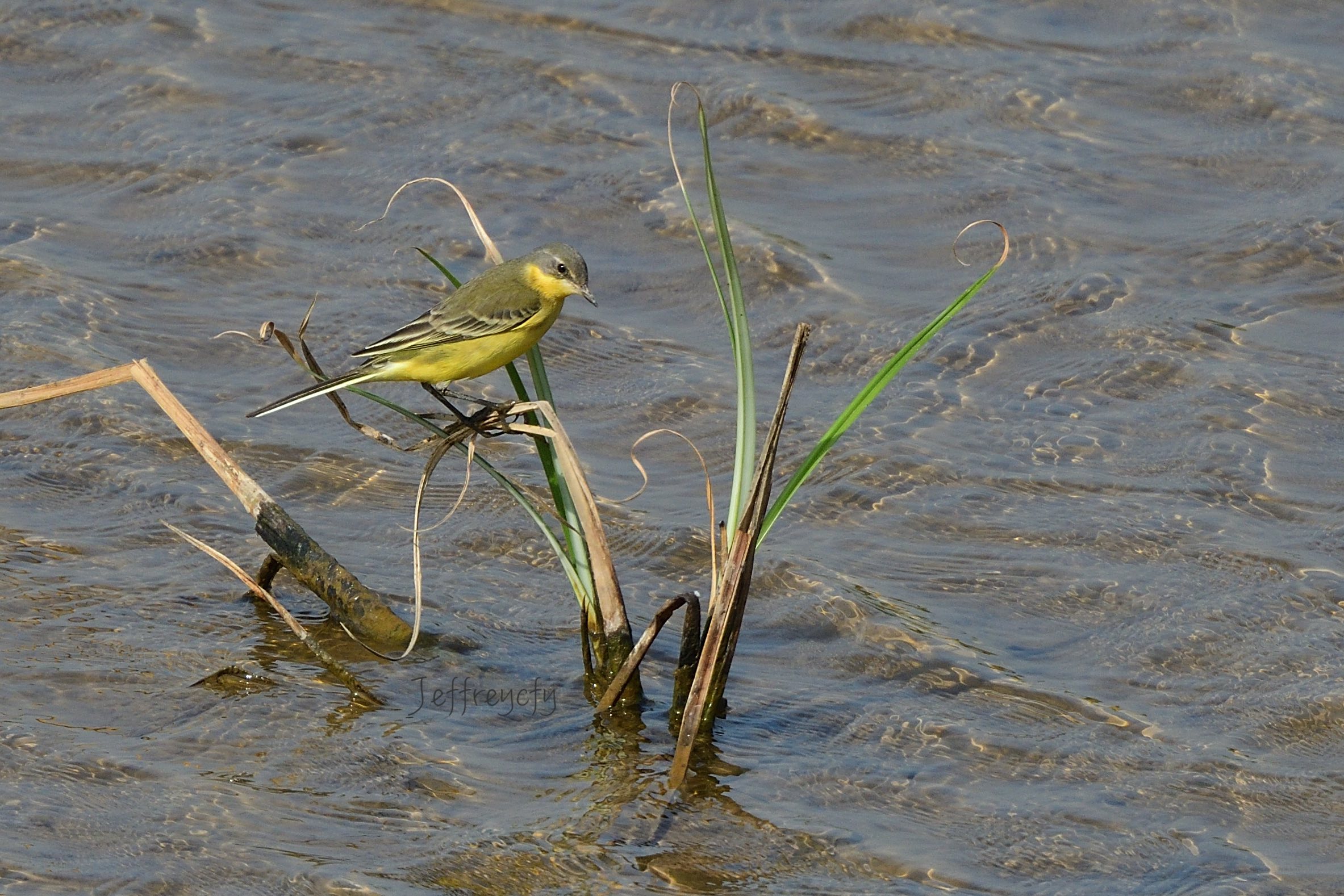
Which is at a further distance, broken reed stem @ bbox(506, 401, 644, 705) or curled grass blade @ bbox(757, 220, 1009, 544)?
broken reed stem @ bbox(506, 401, 644, 705)

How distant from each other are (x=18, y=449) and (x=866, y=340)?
440 cm

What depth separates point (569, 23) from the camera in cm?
1277

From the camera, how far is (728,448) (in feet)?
27.1

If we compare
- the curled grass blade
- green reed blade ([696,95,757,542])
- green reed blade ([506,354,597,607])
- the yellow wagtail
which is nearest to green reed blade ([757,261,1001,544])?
the curled grass blade

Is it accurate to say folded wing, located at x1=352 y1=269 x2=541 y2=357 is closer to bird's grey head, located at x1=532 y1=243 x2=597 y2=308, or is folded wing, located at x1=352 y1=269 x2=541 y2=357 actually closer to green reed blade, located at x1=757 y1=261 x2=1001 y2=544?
bird's grey head, located at x1=532 y1=243 x2=597 y2=308

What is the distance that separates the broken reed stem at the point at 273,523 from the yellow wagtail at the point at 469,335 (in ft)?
1.32

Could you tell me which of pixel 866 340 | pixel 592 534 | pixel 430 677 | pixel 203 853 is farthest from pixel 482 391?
pixel 203 853

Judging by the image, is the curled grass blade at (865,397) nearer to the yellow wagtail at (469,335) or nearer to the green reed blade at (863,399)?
the green reed blade at (863,399)

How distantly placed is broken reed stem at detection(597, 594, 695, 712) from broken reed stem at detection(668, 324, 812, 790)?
0.45 feet

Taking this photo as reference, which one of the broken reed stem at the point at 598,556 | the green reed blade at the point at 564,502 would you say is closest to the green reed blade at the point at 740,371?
the broken reed stem at the point at 598,556

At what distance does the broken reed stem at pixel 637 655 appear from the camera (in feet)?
17.6

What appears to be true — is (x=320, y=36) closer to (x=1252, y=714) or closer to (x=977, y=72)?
(x=977, y=72)

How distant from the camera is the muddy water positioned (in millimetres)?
5461

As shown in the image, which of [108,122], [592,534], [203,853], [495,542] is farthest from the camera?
[108,122]
